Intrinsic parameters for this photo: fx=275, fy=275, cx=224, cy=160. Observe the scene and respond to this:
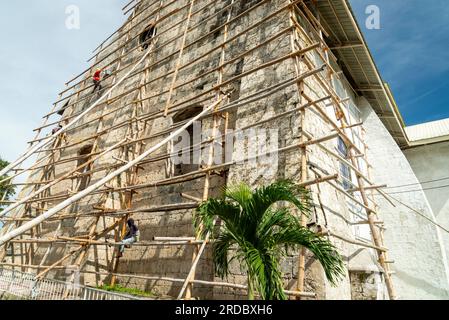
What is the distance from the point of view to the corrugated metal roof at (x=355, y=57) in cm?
737

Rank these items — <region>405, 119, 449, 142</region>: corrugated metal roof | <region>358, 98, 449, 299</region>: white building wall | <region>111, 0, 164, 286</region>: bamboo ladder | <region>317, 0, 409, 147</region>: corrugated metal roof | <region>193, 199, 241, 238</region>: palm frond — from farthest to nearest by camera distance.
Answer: <region>405, 119, 449, 142</region>: corrugated metal roof < <region>317, 0, 409, 147</region>: corrugated metal roof < <region>111, 0, 164, 286</region>: bamboo ladder < <region>358, 98, 449, 299</region>: white building wall < <region>193, 199, 241, 238</region>: palm frond

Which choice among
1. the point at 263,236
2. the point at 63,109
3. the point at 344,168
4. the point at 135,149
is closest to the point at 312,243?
the point at 263,236

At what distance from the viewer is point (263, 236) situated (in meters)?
3.03

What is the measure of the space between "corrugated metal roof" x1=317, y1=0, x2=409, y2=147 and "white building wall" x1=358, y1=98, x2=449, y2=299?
249cm

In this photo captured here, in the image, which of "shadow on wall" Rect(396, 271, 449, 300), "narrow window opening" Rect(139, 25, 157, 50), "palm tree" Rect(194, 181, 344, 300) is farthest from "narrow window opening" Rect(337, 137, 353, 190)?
"narrow window opening" Rect(139, 25, 157, 50)

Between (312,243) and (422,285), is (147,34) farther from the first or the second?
(422,285)

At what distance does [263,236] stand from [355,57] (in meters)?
7.78

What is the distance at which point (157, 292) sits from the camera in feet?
18.9

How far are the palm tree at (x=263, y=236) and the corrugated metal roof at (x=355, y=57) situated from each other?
6.31 m

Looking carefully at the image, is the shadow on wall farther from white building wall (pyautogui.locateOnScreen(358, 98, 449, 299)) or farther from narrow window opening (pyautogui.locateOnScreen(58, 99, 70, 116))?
narrow window opening (pyautogui.locateOnScreen(58, 99, 70, 116))

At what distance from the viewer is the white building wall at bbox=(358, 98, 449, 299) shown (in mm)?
6352

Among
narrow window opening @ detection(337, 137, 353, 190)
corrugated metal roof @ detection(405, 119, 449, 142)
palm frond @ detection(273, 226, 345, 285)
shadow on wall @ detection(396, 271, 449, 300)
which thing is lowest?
shadow on wall @ detection(396, 271, 449, 300)

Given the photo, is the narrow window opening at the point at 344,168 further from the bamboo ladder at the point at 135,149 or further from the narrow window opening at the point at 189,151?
the bamboo ladder at the point at 135,149
